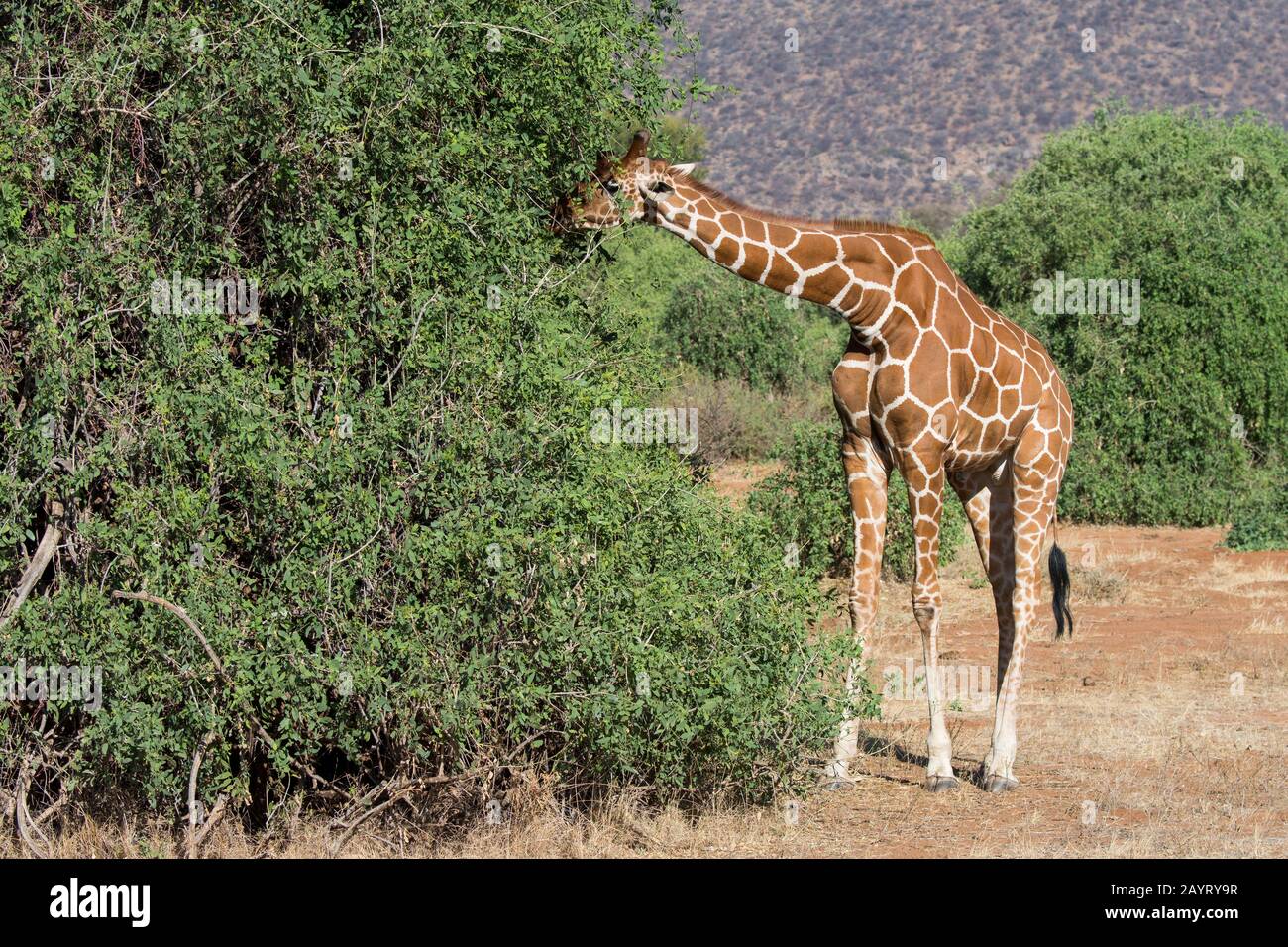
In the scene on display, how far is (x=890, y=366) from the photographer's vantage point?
8211 mm

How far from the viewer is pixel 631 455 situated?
7543mm

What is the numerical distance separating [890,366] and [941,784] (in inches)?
88.2

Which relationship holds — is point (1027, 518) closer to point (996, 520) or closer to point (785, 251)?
point (996, 520)

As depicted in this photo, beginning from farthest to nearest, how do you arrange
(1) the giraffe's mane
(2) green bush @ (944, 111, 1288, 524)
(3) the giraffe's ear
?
(2) green bush @ (944, 111, 1288, 524)
(1) the giraffe's mane
(3) the giraffe's ear

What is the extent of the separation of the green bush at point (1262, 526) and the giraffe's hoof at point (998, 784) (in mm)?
9442

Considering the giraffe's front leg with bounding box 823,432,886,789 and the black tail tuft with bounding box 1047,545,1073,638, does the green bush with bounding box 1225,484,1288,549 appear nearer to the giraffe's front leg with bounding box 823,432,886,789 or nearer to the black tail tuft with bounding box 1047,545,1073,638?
the black tail tuft with bounding box 1047,545,1073,638

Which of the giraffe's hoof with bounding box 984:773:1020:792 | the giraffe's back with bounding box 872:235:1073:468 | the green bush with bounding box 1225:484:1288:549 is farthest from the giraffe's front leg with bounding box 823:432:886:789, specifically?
the green bush with bounding box 1225:484:1288:549

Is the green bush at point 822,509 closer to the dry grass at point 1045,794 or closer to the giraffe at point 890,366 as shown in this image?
the dry grass at point 1045,794

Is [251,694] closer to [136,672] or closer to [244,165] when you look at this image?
[136,672]

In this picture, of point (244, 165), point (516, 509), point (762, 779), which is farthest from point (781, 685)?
point (244, 165)

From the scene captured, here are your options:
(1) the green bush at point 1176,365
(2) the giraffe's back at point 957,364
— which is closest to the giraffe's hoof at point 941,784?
(2) the giraffe's back at point 957,364

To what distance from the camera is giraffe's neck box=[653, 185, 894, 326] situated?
8.03m

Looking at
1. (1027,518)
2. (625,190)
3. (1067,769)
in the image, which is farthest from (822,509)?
(625,190)

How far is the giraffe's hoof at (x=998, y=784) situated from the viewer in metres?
8.30
